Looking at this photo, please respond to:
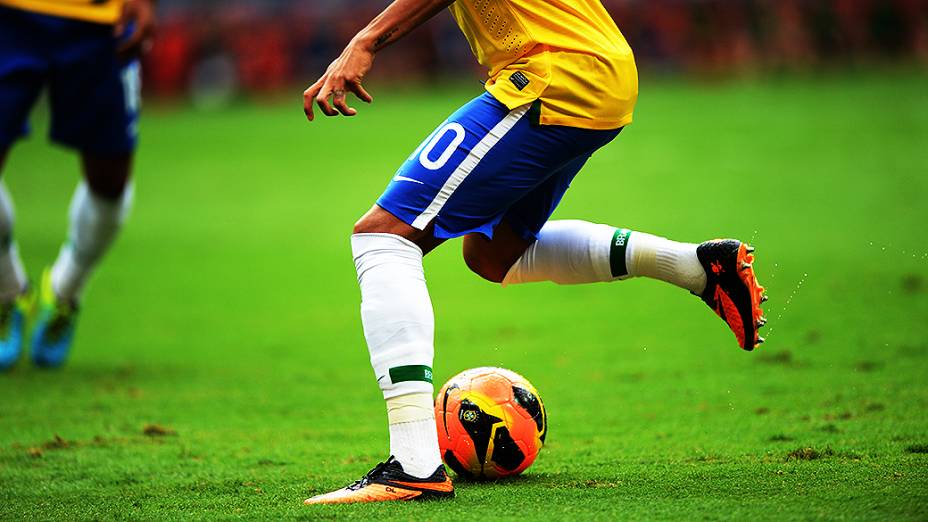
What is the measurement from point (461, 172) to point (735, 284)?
3.92 feet

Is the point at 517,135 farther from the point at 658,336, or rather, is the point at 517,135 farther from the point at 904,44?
the point at 904,44

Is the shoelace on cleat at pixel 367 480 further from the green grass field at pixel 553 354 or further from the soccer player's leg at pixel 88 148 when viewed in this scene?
the soccer player's leg at pixel 88 148

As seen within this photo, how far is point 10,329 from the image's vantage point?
746cm

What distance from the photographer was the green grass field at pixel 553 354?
435 cm

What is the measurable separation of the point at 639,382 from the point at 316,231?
24.7 ft

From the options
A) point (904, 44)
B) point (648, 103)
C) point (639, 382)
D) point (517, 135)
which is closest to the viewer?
point (517, 135)

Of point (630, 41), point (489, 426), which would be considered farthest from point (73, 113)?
point (630, 41)

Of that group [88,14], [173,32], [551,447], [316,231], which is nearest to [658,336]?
[551,447]

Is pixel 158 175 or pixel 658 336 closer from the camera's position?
pixel 658 336

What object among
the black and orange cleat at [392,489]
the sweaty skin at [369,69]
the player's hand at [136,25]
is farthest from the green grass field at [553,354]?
the player's hand at [136,25]

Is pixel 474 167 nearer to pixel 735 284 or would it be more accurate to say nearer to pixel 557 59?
pixel 557 59

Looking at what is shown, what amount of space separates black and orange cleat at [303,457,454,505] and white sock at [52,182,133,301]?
3815mm

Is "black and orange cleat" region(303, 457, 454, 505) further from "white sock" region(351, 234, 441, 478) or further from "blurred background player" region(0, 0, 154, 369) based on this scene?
"blurred background player" region(0, 0, 154, 369)

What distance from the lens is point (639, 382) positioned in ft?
21.6
